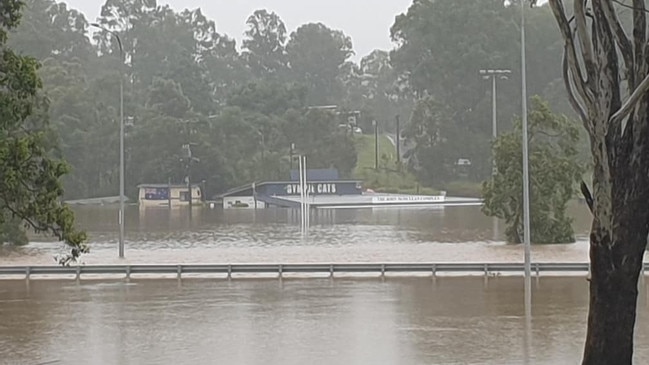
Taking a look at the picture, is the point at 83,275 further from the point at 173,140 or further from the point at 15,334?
the point at 173,140

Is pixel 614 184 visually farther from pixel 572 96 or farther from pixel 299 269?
pixel 299 269

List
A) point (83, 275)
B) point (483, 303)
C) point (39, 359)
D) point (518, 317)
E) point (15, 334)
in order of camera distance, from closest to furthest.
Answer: point (39, 359) < point (15, 334) < point (518, 317) < point (483, 303) < point (83, 275)

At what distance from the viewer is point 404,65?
10119cm

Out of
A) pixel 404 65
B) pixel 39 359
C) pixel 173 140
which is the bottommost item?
pixel 39 359

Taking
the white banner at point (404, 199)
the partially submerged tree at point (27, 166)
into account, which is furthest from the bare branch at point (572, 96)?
the white banner at point (404, 199)

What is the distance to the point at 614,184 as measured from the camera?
29.7 feet

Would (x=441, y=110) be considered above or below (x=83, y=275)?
above

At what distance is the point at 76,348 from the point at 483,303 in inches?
368

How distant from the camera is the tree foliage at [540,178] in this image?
3909cm

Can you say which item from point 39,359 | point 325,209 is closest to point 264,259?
point 39,359

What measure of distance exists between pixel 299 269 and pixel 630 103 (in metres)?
20.2

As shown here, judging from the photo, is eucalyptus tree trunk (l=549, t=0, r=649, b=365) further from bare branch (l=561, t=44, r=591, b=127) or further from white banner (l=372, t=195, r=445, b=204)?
white banner (l=372, t=195, r=445, b=204)

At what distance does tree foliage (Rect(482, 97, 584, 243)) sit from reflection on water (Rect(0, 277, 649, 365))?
518 inches

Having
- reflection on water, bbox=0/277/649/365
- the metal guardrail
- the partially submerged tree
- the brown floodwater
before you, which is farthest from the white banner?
the partially submerged tree
